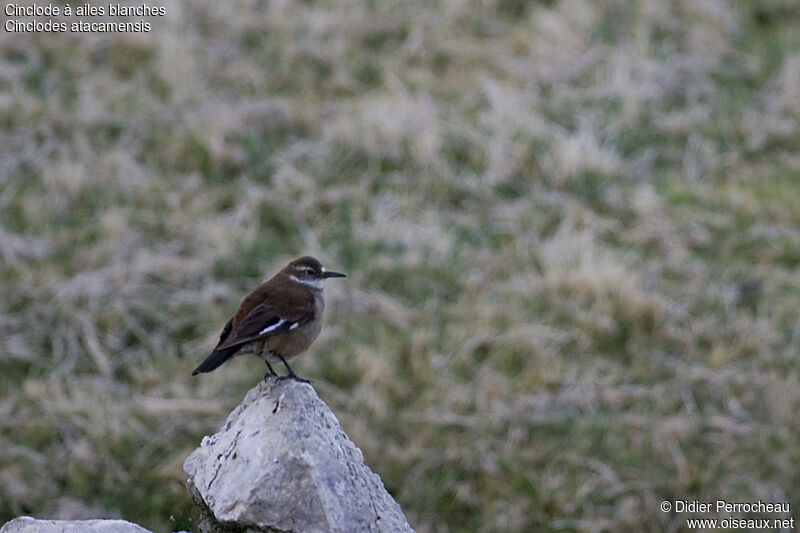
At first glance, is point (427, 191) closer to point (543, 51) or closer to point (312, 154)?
point (312, 154)

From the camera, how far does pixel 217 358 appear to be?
190 inches

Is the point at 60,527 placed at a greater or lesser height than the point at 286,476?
lesser

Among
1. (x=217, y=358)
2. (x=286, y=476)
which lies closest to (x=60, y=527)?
(x=286, y=476)

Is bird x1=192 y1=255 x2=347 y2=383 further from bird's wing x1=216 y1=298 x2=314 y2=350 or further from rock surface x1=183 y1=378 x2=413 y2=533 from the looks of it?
rock surface x1=183 y1=378 x2=413 y2=533

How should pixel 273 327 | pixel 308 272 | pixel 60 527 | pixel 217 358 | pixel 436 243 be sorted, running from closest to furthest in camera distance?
pixel 60 527 → pixel 217 358 → pixel 273 327 → pixel 308 272 → pixel 436 243

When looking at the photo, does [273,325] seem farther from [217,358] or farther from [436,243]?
[436,243]

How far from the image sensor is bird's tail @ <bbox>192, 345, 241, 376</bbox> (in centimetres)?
473

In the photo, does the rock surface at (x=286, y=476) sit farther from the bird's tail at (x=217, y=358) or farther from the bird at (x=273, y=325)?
the bird at (x=273, y=325)

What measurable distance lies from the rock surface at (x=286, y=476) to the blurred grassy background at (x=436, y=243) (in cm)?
109

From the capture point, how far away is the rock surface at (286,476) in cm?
404

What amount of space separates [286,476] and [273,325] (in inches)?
39.6

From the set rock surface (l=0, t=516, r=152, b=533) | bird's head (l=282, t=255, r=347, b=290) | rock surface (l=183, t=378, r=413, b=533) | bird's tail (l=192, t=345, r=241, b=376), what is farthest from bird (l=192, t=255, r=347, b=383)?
rock surface (l=0, t=516, r=152, b=533)

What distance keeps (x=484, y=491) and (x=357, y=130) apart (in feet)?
12.8

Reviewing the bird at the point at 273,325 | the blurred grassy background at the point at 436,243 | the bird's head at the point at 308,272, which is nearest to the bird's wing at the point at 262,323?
the bird at the point at 273,325
